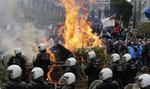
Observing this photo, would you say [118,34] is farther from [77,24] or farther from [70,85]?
[70,85]

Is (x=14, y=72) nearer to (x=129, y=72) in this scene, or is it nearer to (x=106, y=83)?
(x=106, y=83)

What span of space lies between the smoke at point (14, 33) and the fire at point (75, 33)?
1.59m

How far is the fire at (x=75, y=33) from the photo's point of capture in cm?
1381

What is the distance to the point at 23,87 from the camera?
18.7ft

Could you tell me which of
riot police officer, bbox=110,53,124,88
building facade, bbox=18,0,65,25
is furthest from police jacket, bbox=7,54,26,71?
building facade, bbox=18,0,65,25

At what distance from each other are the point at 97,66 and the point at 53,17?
18049 mm

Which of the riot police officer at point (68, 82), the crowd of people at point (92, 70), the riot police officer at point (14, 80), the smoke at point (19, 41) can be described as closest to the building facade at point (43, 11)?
the smoke at point (19, 41)

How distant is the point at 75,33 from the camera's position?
1467 centimetres

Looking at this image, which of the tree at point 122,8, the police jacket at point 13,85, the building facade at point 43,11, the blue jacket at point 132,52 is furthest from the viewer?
the tree at point 122,8

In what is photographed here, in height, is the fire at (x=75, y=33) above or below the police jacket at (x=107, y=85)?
above

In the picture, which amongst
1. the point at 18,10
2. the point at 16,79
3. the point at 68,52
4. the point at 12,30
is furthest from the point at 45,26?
the point at 16,79

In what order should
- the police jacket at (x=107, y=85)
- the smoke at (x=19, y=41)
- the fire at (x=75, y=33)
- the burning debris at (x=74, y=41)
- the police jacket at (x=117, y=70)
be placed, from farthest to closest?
the fire at (x=75, y=33) < the smoke at (x=19, y=41) < the burning debris at (x=74, y=41) < the police jacket at (x=117, y=70) < the police jacket at (x=107, y=85)

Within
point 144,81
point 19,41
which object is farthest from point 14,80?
point 19,41

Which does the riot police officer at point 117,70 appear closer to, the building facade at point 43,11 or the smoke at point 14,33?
the smoke at point 14,33
